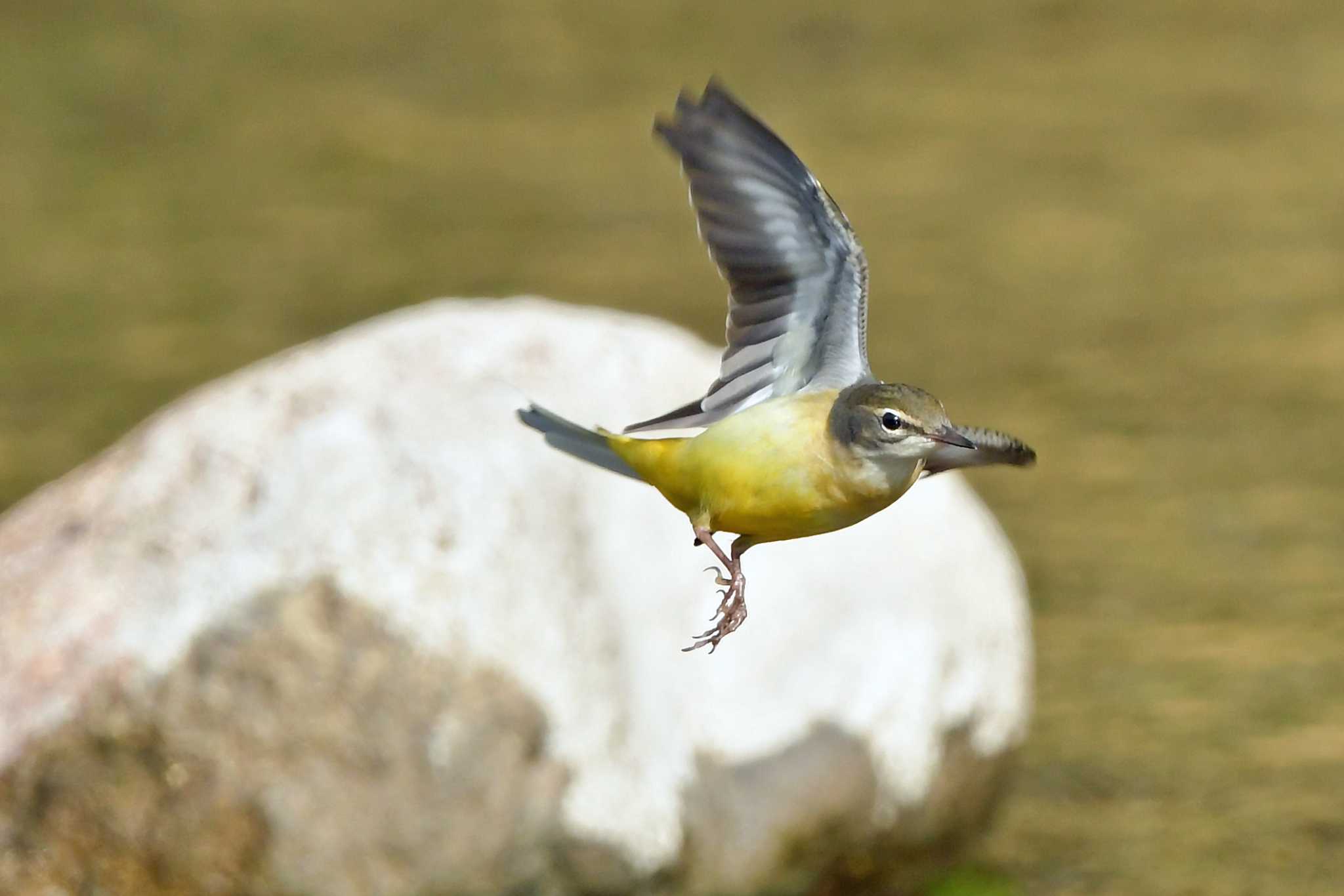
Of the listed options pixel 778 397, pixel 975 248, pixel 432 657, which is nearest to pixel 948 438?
pixel 778 397

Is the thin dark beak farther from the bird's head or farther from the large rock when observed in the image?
the large rock

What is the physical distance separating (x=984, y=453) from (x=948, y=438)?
0.35 ft

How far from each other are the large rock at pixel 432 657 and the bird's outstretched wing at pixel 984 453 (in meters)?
3.45

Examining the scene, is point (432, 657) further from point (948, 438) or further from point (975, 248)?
point (975, 248)

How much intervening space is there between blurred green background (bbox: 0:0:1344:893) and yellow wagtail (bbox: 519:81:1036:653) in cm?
474

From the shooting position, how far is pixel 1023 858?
9.65 m

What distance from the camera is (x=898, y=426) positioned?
13.3 feet

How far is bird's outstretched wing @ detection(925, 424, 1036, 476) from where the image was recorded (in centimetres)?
410

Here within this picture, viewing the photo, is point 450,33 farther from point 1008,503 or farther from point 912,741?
point 912,741

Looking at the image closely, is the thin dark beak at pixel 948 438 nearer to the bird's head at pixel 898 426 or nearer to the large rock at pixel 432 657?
the bird's head at pixel 898 426

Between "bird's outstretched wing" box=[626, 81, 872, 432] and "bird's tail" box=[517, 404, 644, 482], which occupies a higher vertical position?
"bird's outstretched wing" box=[626, 81, 872, 432]

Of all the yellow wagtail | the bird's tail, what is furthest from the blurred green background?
the yellow wagtail

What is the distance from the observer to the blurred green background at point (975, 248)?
11.0 metres

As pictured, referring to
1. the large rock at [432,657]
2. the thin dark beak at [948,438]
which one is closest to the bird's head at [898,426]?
the thin dark beak at [948,438]
